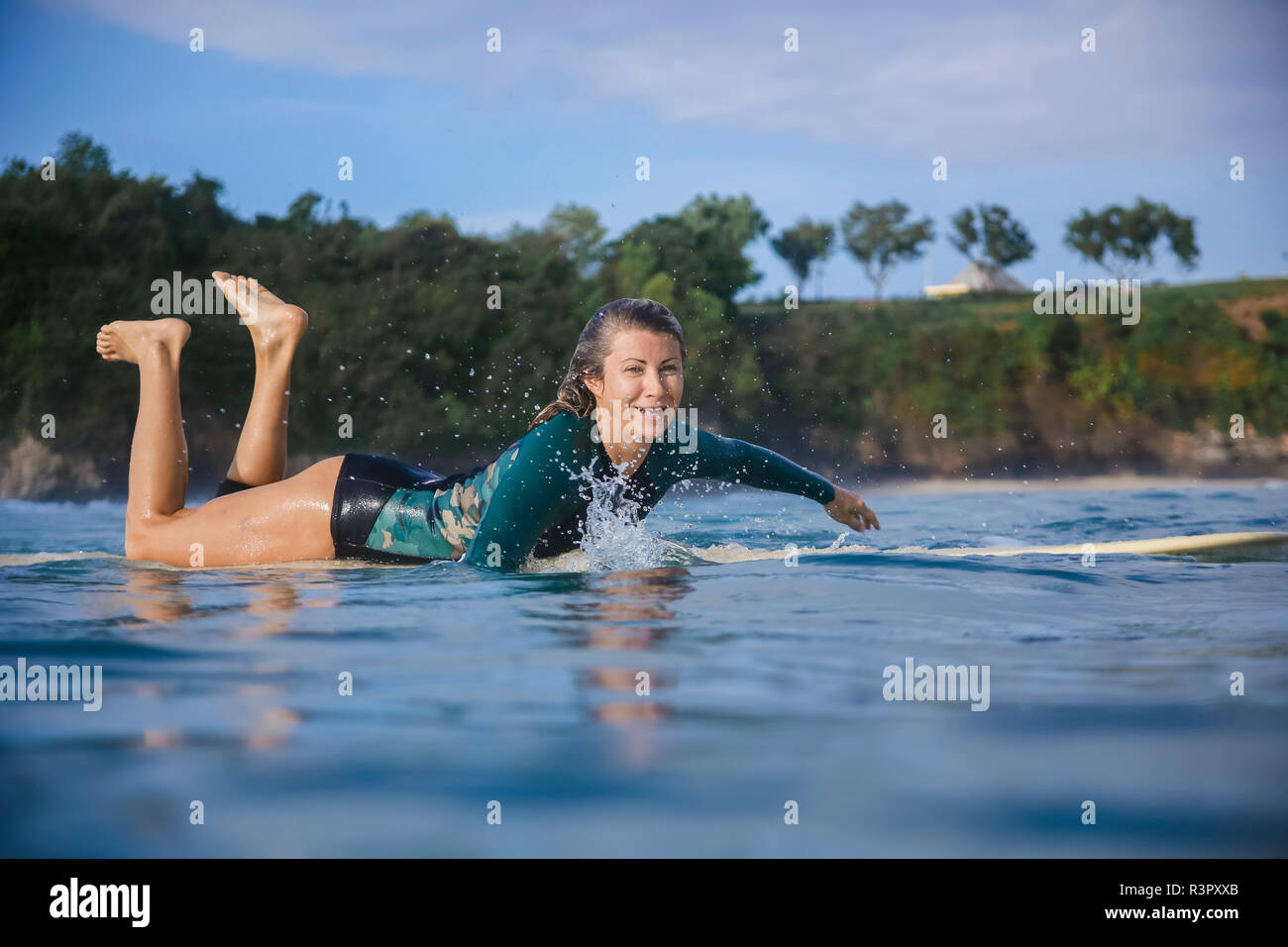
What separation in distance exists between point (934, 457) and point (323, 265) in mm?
10369

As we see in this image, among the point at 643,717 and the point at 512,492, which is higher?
the point at 512,492

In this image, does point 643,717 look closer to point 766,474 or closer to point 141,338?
point 766,474

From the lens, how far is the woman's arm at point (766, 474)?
411cm

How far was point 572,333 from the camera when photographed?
17547mm

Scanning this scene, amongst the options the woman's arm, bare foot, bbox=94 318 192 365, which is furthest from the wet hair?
bare foot, bbox=94 318 192 365

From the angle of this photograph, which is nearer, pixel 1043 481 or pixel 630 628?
pixel 630 628

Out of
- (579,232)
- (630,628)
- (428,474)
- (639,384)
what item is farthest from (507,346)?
(630,628)

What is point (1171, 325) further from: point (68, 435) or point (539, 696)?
point (539, 696)

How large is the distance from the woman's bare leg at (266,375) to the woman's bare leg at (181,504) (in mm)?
209

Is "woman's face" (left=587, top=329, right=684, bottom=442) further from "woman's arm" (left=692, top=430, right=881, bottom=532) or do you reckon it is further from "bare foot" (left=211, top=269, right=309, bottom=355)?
"bare foot" (left=211, top=269, right=309, bottom=355)

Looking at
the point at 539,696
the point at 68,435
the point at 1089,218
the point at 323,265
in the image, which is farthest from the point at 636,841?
the point at 1089,218

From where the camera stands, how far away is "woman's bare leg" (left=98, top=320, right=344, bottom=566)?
3.94m

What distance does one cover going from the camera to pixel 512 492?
11.2 ft

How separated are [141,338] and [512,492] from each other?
1728 mm
